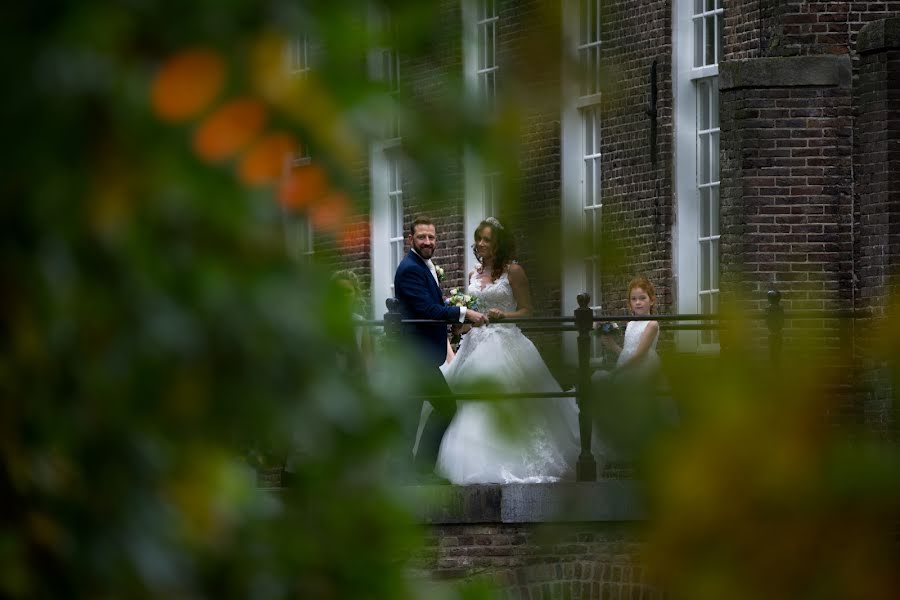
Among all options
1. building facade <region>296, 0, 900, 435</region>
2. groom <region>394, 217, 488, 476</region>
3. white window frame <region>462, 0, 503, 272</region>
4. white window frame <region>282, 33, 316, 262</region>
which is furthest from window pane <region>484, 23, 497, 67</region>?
groom <region>394, 217, 488, 476</region>

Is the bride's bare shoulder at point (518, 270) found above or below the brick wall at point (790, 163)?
below

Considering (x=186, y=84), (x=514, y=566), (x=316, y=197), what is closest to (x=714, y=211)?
(x=514, y=566)

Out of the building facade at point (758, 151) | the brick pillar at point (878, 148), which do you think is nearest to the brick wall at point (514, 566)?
the building facade at point (758, 151)

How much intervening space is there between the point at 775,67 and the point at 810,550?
11258 millimetres

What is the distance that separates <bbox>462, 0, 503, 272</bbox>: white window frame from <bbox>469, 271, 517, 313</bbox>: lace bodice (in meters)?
10.0

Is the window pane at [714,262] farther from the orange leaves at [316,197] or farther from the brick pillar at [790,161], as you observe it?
the orange leaves at [316,197]

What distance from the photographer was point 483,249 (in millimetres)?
10602

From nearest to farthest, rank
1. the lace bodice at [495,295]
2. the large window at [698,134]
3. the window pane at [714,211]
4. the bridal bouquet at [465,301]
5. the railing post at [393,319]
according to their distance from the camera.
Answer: the railing post at [393,319]
the lace bodice at [495,295]
the bridal bouquet at [465,301]
the window pane at [714,211]
the large window at [698,134]

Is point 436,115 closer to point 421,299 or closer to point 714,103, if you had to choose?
point 421,299

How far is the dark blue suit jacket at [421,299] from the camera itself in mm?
11195

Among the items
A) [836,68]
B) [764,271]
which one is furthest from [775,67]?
[764,271]

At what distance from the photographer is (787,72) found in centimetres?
1239

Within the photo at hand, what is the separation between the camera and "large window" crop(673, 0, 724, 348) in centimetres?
1400

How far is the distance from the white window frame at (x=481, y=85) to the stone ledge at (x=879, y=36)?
10648 millimetres
